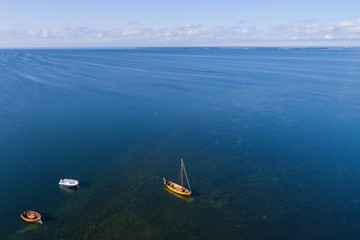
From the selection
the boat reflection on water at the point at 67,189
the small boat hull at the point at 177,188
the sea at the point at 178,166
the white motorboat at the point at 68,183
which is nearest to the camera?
the sea at the point at 178,166

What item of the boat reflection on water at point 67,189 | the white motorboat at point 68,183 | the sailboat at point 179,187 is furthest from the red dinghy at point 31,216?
the sailboat at point 179,187

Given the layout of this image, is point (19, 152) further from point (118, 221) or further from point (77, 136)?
point (118, 221)

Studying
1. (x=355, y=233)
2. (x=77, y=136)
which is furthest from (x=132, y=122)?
(x=355, y=233)

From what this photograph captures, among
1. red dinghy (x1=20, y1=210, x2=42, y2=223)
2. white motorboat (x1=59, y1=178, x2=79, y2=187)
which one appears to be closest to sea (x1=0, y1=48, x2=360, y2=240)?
red dinghy (x1=20, y1=210, x2=42, y2=223)

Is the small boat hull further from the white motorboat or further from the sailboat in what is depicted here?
the white motorboat

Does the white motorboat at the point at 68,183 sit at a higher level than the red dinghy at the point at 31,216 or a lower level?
higher

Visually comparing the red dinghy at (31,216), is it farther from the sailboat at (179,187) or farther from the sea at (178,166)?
the sailboat at (179,187)
